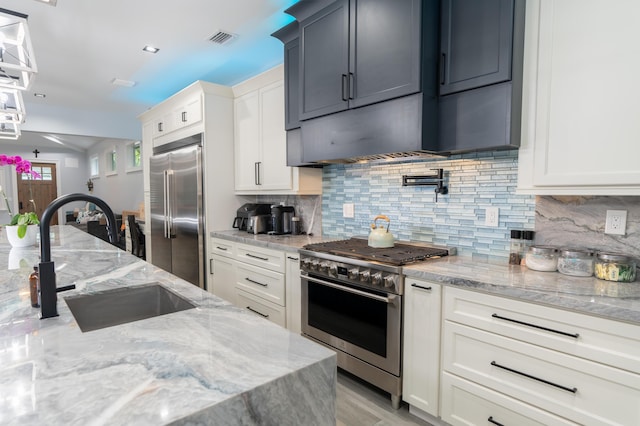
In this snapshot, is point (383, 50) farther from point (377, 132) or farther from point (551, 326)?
point (551, 326)

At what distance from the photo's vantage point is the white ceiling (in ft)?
8.85

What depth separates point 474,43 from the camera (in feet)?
5.90

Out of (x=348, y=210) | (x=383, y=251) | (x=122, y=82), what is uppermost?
(x=122, y=82)

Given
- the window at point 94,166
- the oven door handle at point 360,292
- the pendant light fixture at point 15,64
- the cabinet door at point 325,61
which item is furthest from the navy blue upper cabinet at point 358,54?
the window at point 94,166

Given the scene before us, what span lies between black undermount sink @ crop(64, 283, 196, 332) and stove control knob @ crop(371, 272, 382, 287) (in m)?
1.05

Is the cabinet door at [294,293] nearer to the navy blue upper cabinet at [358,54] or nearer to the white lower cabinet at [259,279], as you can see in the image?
the white lower cabinet at [259,279]

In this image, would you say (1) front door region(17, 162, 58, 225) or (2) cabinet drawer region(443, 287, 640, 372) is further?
(1) front door region(17, 162, 58, 225)

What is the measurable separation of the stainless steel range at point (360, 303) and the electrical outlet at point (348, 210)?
1.44ft

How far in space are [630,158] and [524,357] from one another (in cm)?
92

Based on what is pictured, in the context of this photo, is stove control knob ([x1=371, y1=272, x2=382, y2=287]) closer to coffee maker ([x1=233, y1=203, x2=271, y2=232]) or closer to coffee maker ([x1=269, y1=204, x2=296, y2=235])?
coffee maker ([x1=269, y1=204, x2=296, y2=235])

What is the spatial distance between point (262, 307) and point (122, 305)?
156cm

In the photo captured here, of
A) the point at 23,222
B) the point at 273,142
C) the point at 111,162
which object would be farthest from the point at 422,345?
the point at 111,162

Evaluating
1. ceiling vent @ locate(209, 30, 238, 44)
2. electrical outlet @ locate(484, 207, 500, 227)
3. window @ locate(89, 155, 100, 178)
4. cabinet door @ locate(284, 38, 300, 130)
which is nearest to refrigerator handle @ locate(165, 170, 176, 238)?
ceiling vent @ locate(209, 30, 238, 44)

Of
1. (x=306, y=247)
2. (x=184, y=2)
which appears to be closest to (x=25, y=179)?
(x=184, y=2)
